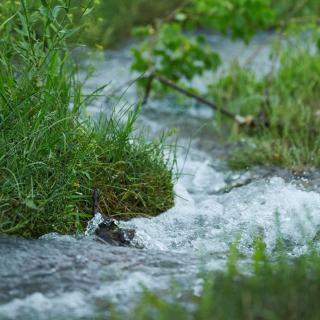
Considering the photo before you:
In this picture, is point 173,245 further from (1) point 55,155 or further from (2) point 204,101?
(2) point 204,101

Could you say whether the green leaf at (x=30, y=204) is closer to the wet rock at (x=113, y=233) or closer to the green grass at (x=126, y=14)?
the wet rock at (x=113, y=233)

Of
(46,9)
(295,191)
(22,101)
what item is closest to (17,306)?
(22,101)

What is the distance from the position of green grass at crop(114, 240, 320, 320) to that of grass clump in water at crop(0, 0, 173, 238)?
95 centimetres

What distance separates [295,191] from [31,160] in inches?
59.5

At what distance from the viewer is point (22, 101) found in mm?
3773

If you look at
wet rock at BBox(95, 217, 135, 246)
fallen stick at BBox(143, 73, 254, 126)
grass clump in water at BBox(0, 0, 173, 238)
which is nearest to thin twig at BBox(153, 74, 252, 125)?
fallen stick at BBox(143, 73, 254, 126)

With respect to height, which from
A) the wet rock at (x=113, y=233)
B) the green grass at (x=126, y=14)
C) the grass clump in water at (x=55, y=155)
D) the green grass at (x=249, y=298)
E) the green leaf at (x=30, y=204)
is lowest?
the green grass at (x=249, y=298)

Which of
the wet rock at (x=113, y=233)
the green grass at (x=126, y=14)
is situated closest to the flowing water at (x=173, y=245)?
the wet rock at (x=113, y=233)

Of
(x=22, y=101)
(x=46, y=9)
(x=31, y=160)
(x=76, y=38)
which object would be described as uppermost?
(x=76, y=38)

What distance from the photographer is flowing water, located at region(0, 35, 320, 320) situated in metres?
2.84

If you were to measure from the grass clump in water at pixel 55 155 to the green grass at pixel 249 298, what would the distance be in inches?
37.5

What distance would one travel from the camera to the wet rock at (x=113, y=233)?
12.0ft

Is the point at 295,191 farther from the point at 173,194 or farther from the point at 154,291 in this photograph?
the point at 154,291

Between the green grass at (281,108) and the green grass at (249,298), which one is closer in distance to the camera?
the green grass at (249,298)
